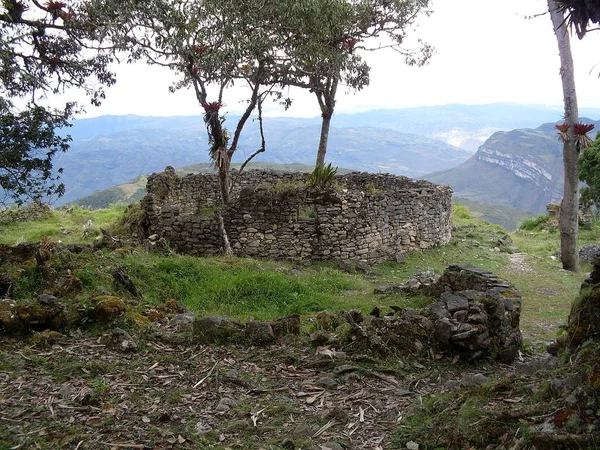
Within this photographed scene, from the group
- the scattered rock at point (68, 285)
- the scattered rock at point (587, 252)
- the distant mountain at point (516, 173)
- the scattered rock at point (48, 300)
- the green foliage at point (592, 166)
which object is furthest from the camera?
the distant mountain at point (516, 173)

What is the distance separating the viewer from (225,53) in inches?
436

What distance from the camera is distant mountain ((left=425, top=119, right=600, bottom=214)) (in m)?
63.0

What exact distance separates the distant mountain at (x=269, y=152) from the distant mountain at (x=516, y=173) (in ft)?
77.7

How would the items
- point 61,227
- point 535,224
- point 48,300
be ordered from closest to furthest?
point 48,300 → point 61,227 → point 535,224

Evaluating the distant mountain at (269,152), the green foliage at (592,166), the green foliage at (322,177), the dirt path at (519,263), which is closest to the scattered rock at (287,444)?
the green foliage at (322,177)

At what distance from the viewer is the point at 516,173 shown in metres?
67.9

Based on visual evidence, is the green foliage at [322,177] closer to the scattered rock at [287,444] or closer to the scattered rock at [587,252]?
the scattered rock at [587,252]

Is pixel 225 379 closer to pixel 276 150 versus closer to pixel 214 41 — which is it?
pixel 214 41

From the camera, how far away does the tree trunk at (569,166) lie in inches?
571

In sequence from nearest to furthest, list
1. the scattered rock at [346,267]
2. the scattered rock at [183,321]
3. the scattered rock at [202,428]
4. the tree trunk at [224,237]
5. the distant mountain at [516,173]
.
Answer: the scattered rock at [202,428], the scattered rock at [183,321], the scattered rock at [346,267], the tree trunk at [224,237], the distant mountain at [516,173]

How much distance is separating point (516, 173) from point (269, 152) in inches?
2130

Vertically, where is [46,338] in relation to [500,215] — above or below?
above

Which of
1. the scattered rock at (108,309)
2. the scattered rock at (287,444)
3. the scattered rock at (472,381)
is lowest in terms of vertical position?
the scattered rock at (287,444)

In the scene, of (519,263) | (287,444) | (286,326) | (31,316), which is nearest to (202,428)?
(287,444)
